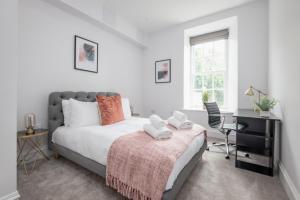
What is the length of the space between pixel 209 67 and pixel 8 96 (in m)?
4.04

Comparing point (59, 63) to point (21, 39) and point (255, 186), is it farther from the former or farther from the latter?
point (255, 186)

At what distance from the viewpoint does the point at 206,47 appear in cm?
400

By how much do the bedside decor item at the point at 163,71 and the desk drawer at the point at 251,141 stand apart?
2.42 m

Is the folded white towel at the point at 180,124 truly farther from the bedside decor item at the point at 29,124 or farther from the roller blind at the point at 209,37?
the roller blind at the point at 209,37

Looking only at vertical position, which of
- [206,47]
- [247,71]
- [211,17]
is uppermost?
[211,17]

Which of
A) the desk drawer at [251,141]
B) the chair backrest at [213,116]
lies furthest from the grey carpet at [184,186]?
the chair backrest at [213,116]

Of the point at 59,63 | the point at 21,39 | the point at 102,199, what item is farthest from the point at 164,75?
the point at 102,199

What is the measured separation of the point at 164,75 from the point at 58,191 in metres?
3.51

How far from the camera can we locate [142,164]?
4.21ft

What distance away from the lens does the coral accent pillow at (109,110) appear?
2418mm

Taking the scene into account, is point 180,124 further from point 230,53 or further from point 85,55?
point 230,53

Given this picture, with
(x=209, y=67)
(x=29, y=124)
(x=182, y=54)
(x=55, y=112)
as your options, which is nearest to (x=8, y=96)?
(x=29, y=124)

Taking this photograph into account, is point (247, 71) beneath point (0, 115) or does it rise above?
above

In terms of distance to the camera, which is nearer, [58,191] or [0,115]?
[0,115]
